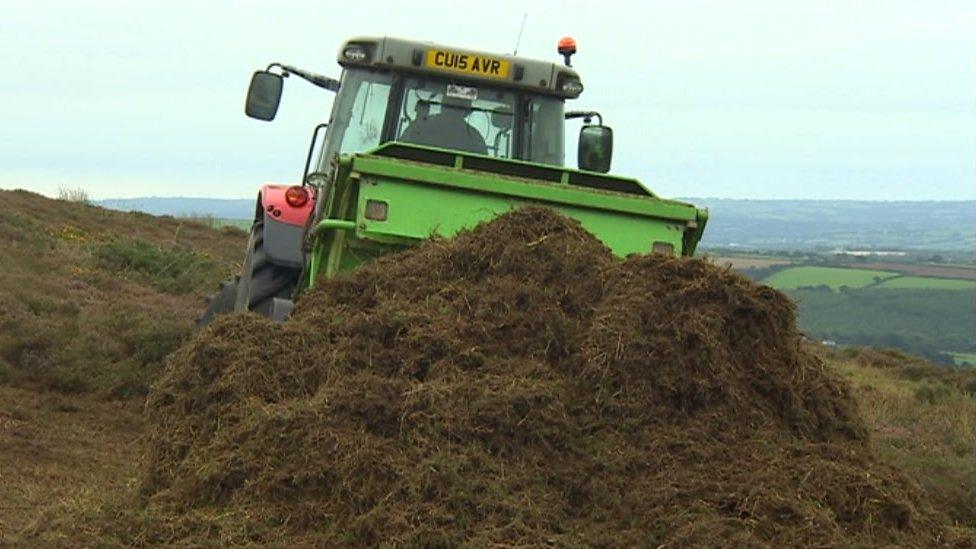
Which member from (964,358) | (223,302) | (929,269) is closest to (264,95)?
(223,302)

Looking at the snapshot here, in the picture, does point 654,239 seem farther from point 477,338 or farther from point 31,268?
point 31,268

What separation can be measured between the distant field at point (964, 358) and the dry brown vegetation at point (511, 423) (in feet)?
45.5

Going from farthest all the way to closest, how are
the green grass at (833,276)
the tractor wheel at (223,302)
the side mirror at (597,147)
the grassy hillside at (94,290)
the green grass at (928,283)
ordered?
the green grass at (833,276), the green grass at (928,283), the grassy hillside at (94,290), the tractor wheel at (223,302), the side mirror at (597,147)

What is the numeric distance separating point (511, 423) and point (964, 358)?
664 inches

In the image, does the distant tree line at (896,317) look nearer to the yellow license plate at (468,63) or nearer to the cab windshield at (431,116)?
the cab windshield at (431,116)

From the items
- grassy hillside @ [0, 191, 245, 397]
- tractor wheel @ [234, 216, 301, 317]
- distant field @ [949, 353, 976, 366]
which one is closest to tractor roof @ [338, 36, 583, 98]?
tractor wheel @ [234, 216, 301, 317]

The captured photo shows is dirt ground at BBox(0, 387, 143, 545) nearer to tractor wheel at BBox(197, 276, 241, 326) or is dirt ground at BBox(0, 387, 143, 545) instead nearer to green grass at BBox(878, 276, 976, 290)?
tractor wheel at BBox(197, 276, 241, 326)

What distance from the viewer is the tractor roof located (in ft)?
27.4

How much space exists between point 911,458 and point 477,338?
14.5 feet

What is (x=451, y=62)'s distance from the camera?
332 inches

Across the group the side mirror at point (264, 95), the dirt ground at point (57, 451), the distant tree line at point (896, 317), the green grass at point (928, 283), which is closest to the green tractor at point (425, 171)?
the side mirror at point (264, 95)

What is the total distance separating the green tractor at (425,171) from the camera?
6.78 m

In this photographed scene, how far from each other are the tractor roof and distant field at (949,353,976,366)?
11933mm

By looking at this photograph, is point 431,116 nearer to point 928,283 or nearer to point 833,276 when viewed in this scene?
point 928,283
